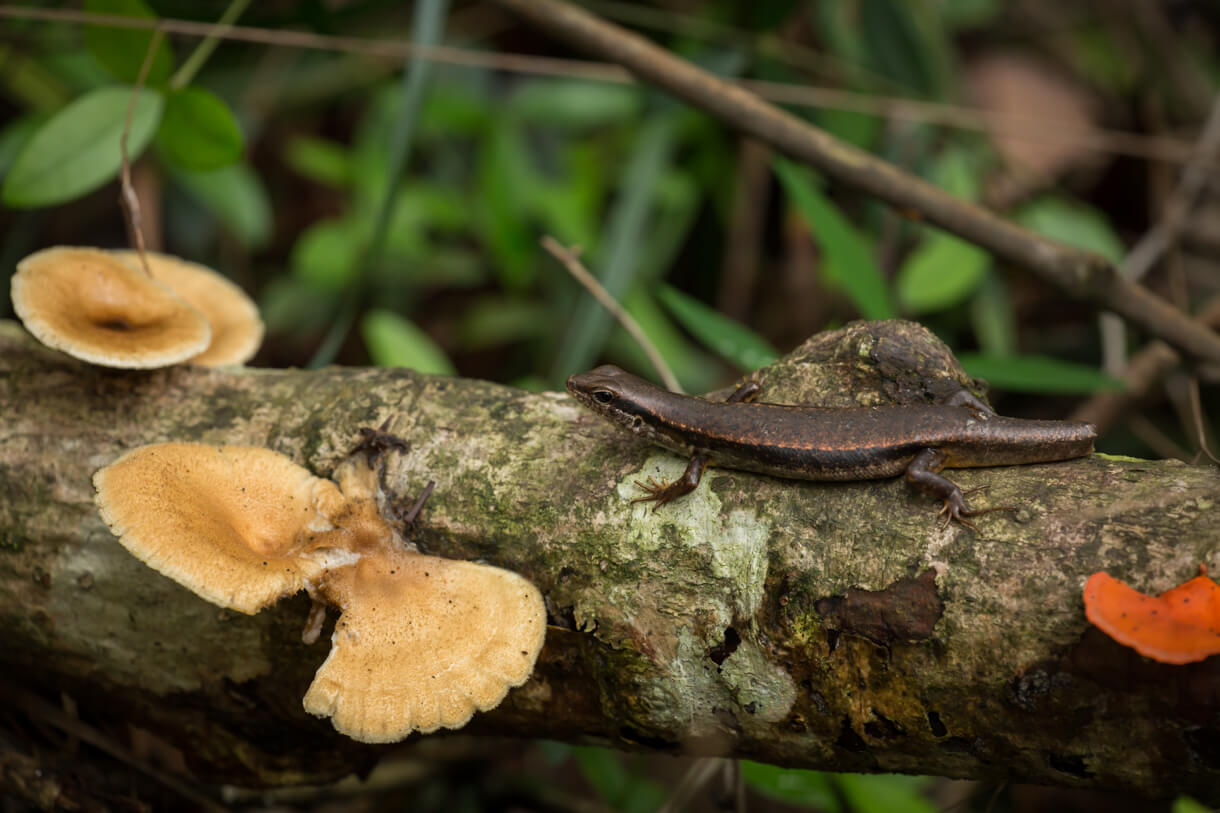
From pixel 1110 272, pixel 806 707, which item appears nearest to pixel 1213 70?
pixel 1110 272

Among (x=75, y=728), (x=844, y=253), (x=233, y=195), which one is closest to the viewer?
(x=75, y=728)

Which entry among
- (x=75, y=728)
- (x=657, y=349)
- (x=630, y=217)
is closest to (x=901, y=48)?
(x=630, y=217)

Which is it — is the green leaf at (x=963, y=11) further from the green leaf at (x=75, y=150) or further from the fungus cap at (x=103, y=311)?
the fungus cap at (x=103, y=311)

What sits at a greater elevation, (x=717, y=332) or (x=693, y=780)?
(x=717, y=332)

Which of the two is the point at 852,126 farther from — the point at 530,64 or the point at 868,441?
the point at 868,441

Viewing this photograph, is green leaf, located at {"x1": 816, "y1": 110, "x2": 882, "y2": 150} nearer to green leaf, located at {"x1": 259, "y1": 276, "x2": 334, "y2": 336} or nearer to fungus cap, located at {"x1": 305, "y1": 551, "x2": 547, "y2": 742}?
green leaf, located at {"x1": 259, "y1": 276, "x2": 334, "y2": 336}

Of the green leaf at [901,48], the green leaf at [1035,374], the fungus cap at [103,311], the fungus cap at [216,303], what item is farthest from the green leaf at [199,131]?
the green leaf at [901,48]
